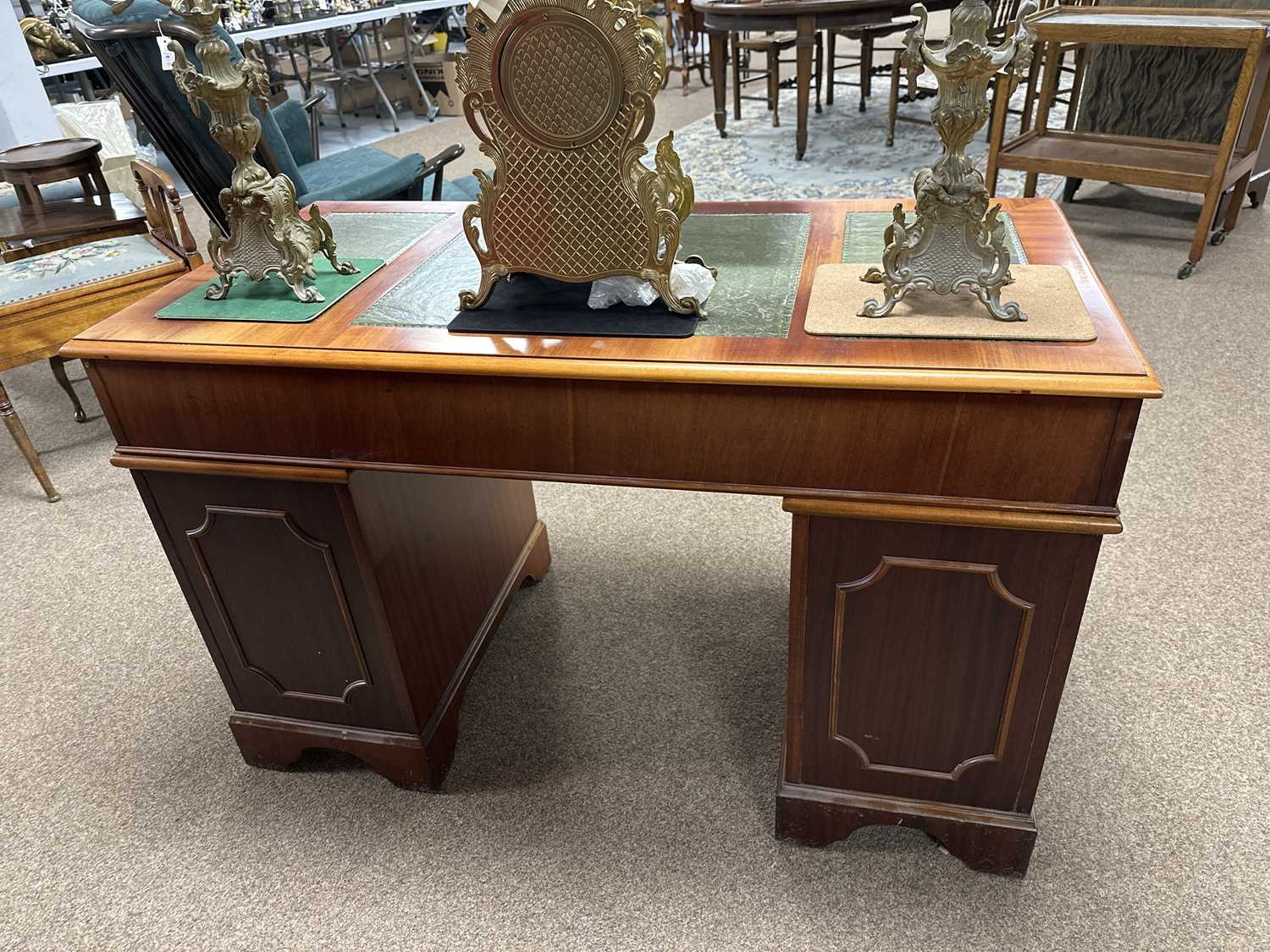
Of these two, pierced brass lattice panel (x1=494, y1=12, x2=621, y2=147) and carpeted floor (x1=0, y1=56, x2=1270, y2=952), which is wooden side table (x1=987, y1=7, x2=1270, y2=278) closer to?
carpeted floor (x1=0, y1=56, x2=1270, y2=952)

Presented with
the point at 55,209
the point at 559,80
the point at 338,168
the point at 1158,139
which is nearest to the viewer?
the point at 559,80

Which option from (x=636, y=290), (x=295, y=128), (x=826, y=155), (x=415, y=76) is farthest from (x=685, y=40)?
(x=636, y=290)

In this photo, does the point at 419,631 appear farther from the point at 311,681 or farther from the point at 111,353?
the point at 111,353

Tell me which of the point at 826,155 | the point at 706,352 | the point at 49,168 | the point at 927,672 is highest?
the point at 706,352

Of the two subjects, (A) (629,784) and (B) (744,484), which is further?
(A) (629,784)

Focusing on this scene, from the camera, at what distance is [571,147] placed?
1.12 m

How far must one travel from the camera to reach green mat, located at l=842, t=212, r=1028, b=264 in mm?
1334

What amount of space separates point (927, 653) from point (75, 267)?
8.42 feet

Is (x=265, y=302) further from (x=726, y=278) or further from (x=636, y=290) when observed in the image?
(x=726, y=278)

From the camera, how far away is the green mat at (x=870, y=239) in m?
1.33

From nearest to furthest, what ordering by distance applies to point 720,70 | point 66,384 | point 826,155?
1. point 66,384
2. point 826,155
3. point 720,70

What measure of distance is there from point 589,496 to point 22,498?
5.51 ft

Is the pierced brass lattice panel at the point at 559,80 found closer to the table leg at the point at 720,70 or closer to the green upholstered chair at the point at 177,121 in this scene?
the green upholstered chair at the point at 177,121

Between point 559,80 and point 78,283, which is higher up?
point 559,80
